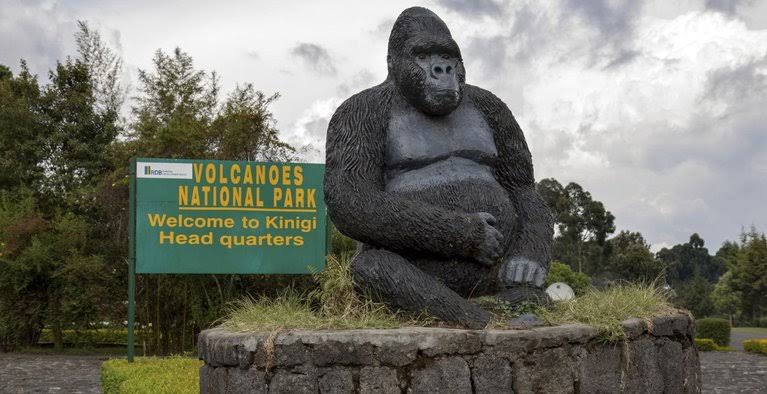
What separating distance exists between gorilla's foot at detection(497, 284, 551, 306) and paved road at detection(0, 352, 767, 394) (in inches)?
298

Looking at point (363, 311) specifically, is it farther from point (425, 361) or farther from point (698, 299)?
point (698, 299)

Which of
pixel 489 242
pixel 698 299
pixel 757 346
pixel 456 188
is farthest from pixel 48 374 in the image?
pixel 698 299

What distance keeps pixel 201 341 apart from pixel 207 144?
37.4ft

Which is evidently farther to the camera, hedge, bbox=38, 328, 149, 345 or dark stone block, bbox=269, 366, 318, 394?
hedge, bbox=38, 328, 149, 345

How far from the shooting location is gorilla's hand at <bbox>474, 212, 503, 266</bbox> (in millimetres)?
4113

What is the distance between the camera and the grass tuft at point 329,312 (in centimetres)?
385

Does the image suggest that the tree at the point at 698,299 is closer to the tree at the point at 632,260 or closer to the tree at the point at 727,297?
the tree at the point at 727,297

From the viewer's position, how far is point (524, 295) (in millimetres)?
4215

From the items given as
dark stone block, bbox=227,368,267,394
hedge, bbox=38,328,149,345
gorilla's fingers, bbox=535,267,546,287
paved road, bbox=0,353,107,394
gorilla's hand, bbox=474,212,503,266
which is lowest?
paved road, bbox=0,353,107,394

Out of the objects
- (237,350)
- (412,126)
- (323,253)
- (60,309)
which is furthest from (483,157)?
(60,309)

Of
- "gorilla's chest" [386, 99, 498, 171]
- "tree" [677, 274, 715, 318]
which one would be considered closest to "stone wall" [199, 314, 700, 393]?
"gorilla's chest" [386, 99, 498, 171]

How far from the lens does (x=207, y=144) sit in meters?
15.4

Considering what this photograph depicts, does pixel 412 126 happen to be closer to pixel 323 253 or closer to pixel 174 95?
pixel 323 253

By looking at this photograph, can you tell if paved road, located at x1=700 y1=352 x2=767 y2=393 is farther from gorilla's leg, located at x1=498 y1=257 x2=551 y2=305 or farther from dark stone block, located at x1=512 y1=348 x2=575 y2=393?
dark stone block, located at x1=512 y1=348 x2=575 y2=393
